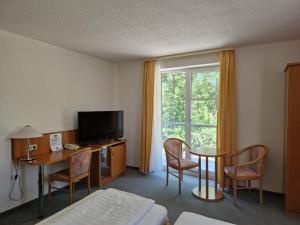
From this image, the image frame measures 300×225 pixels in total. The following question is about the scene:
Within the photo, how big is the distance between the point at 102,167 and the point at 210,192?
1942 millimetres

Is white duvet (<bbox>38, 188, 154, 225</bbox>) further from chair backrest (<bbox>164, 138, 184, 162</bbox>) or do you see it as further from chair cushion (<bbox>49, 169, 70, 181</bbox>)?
chair backrest (<bbox>164, 138, 184, 162</bbox>)

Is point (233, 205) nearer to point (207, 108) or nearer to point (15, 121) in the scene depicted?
point (207, 108)

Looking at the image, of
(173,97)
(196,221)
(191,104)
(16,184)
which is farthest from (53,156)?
(191,104)

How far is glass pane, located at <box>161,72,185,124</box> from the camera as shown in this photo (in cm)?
419

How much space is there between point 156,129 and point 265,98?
206cm

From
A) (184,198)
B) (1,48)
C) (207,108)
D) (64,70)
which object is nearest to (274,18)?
(207,108)

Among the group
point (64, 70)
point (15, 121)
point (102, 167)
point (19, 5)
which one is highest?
point (19, 5)

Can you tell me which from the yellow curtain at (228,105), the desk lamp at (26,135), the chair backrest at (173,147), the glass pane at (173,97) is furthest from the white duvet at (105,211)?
the glass pane at (173,97)

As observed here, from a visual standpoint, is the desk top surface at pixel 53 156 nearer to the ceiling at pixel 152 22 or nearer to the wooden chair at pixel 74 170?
the wooden chair at pixel 74 170

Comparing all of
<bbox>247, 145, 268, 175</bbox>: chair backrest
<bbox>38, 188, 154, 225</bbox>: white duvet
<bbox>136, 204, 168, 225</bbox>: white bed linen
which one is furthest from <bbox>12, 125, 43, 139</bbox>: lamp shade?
<bbox>247, 145, 268, 175</bbox>: chair backrest

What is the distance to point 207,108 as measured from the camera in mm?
3926

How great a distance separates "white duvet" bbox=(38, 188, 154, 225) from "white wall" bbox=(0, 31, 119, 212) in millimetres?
1451

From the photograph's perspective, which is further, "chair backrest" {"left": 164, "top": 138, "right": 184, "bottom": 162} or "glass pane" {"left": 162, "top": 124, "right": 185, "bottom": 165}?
"glass pane" {"left": 162, "top": 124, "right": 185, "bottom": 165}

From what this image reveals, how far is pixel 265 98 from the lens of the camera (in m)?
3.25
